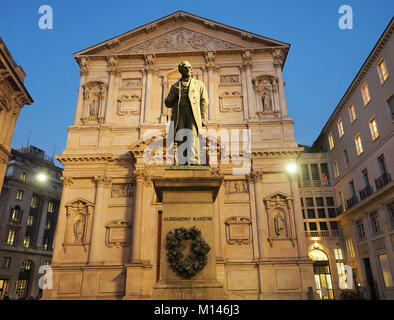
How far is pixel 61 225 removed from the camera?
67.4 feet

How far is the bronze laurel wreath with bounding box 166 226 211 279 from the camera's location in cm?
678

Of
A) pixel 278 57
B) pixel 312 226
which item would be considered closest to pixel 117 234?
pixel 278 57

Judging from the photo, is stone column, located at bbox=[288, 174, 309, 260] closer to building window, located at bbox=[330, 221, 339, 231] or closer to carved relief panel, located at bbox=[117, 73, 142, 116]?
carved relief panel, located at bbox=[117, 73, 142, 116]

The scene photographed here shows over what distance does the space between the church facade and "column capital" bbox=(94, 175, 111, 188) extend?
7 cm

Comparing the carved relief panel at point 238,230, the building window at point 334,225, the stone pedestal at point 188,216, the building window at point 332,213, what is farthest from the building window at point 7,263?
the stone pedestal at point 188,216

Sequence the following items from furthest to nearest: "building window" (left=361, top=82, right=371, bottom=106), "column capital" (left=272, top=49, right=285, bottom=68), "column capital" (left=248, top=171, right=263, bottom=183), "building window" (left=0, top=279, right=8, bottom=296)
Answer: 1. "building window" (left=0, top=279, right=8, bottom=296)
2. "building window" (left=361, top=82, right=371, bottom=106)
3. "column capital" (left=272, top=49, right=285, bottom=68)
4. "column capital" (left=248, top=171, right=263, bottom=183)

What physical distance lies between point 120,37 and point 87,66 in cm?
370

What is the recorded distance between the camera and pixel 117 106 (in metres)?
24.3

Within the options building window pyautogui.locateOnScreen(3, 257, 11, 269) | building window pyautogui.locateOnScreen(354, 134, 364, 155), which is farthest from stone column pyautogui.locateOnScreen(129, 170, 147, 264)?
building window pyautogui.locateOnScreen(3, 257, 11, 269)

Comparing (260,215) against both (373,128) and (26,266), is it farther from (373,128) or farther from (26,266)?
(26,266)

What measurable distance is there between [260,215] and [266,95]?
9633 millimetres

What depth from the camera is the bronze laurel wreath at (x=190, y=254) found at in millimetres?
6777

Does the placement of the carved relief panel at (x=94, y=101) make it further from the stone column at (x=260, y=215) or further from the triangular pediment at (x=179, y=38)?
the stone column at (x=260, y=215)
